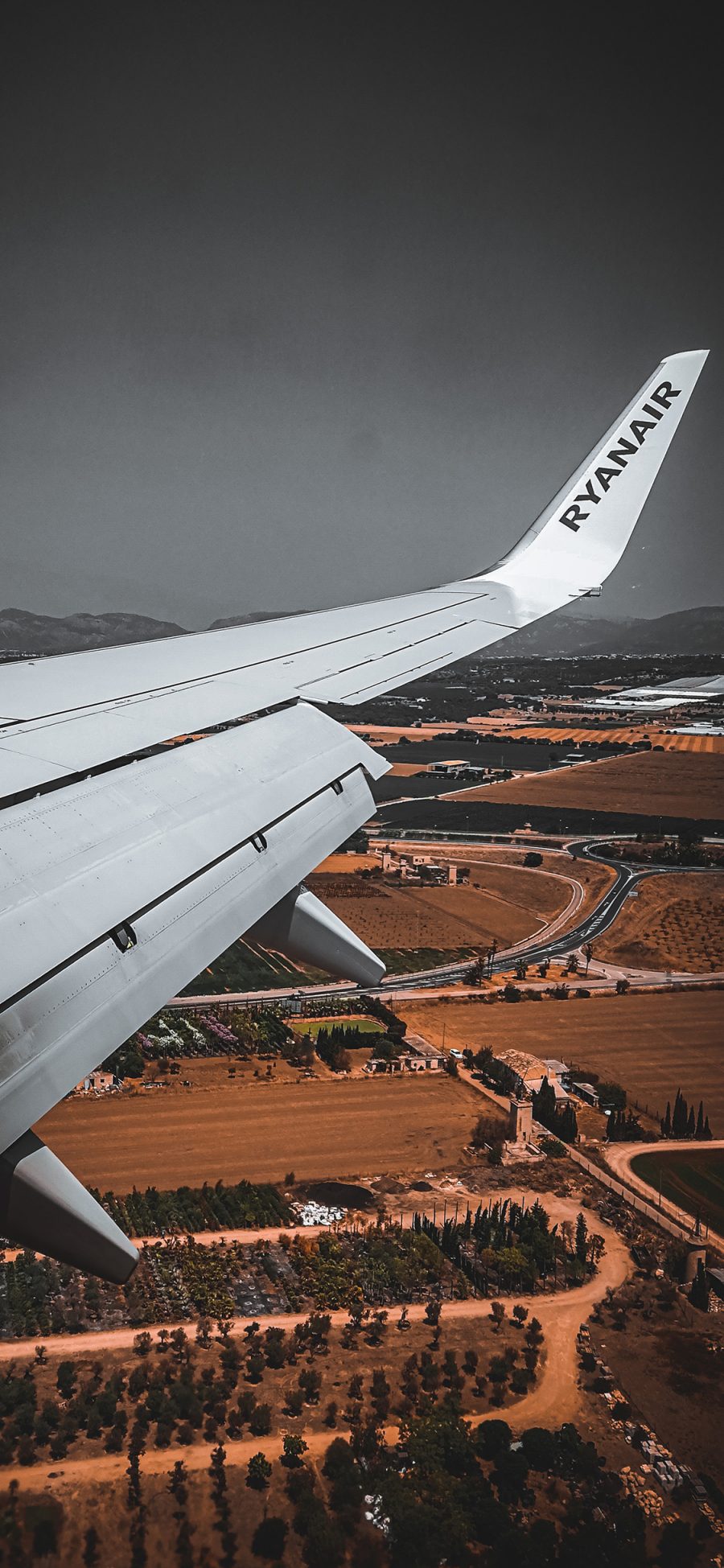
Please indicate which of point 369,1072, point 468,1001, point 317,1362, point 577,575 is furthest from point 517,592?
point 468,1001

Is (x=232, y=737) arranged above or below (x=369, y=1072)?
above

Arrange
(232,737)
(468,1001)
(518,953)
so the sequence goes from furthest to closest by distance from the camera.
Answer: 1. (518,953)
2. (468,1001)
3. (232,737)

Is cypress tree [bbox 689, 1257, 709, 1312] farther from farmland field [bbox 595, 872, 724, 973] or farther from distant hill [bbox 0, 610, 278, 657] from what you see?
distant hill [bbox 0, 610, 278, 657]

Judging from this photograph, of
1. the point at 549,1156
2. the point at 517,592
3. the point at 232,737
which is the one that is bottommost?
the point at 549,1156

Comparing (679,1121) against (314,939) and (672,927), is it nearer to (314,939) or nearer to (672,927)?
(672,927)

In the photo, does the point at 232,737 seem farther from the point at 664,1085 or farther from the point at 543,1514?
the point at 664,1085

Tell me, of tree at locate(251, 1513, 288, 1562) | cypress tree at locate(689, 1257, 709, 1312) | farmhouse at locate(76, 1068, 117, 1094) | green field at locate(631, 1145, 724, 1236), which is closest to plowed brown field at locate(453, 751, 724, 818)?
green field at locate(631, 1145, 724, 1236)

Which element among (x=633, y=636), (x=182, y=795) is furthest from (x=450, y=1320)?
(x=633, y=636)
